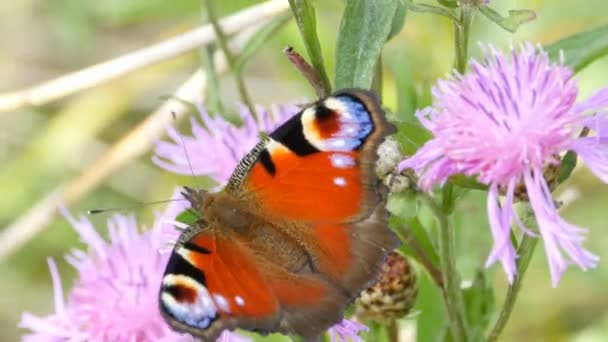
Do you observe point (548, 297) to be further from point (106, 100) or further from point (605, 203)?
point (106, 100)

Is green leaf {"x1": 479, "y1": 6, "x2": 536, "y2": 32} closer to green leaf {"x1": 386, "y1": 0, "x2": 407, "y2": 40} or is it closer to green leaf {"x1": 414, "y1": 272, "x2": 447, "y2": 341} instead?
green leaf {"x1": 386, "y1": 0, "x2": 407, "y2": 40}

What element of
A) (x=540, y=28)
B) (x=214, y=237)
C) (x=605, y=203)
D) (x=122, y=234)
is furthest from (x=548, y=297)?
(x=214, y=237)

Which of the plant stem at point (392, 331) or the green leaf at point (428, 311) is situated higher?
the plant stem at point (392, 331)

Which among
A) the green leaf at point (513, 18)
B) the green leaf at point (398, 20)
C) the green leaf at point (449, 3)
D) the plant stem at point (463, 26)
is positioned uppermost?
the green leaf at point (398, 20)

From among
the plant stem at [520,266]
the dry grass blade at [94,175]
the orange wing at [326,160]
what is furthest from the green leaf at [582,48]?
the dry grass blade at [94,175]

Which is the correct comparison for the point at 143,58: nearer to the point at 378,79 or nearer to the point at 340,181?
the point at 378,79

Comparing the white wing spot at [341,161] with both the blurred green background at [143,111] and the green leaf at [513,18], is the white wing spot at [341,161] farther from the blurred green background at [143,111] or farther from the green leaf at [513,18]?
the blurred green background at [143,111]
